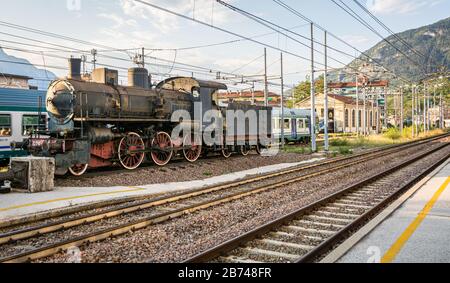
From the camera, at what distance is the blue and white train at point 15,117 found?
15688 millimetres

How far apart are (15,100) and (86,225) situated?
11.6m

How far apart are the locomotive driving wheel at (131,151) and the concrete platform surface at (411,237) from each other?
31.0 ft

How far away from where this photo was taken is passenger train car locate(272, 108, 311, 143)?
98.5 feet

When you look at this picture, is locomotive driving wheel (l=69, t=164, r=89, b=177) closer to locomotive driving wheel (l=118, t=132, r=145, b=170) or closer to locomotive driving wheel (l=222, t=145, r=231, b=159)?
locomotive driving wheel (l=118, t=132, r=145, b=170)

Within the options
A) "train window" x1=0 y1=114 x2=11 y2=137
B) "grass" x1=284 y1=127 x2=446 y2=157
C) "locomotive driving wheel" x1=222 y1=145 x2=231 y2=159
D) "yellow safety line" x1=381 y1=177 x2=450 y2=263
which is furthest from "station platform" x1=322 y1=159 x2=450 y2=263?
"train window" x1=0 y1=114 x2=11 y2=137

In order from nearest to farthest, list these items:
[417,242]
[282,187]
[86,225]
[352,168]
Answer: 1. [417,242]
2. [86,225]
3. [282,187]
4. [352,168]

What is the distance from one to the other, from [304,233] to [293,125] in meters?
25.6

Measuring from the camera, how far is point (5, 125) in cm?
1580

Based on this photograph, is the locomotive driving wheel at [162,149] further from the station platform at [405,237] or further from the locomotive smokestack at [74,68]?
the station platform at [405,237]

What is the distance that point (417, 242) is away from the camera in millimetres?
5332

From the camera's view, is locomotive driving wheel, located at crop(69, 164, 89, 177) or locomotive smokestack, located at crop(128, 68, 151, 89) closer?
locomotive driving wheel, located at crop(69, 164, 89, 177)

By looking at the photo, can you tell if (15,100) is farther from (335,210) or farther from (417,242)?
(417,242)

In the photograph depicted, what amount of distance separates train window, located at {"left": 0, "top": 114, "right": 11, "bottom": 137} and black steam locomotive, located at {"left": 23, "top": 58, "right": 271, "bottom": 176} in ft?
7.96
